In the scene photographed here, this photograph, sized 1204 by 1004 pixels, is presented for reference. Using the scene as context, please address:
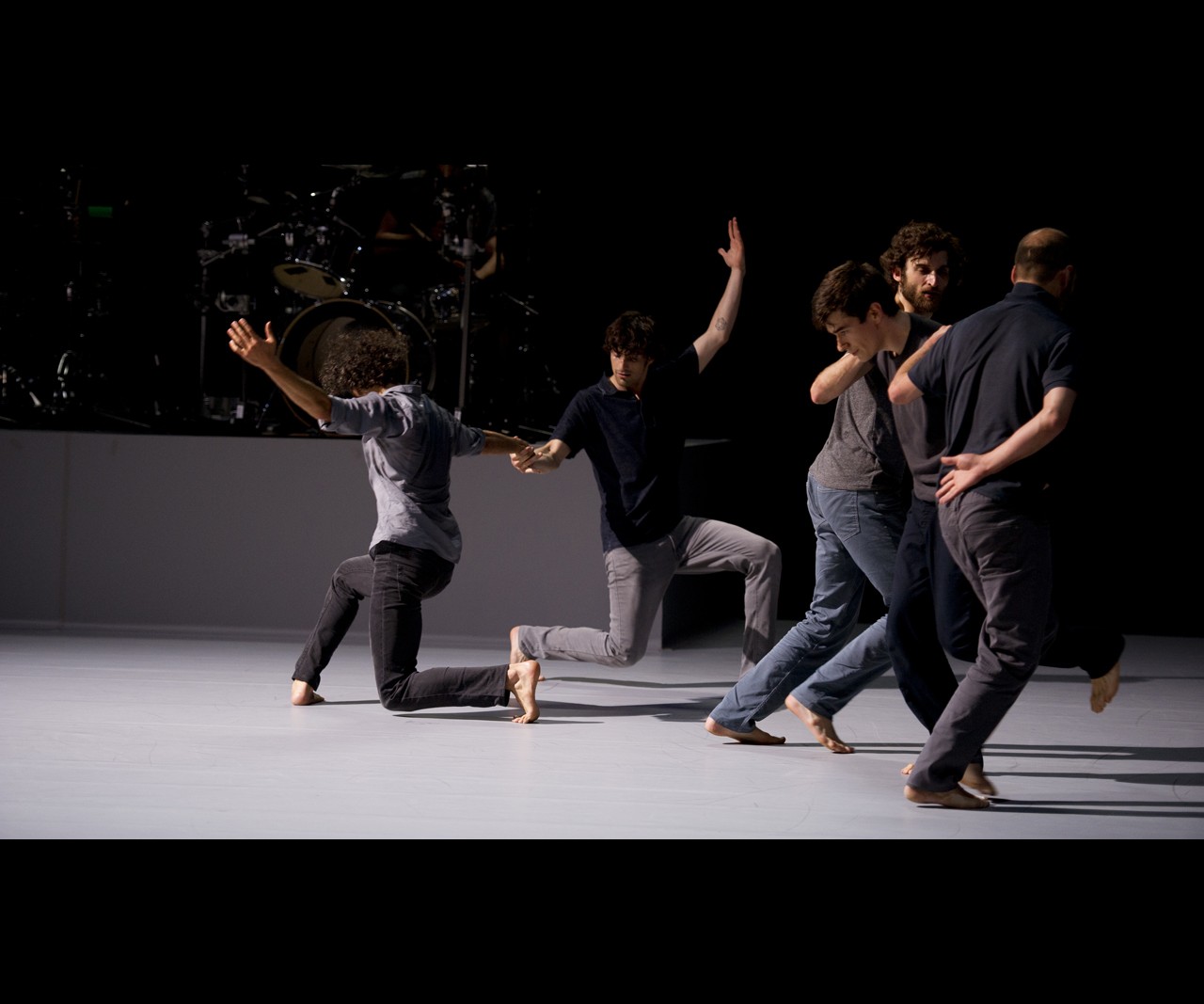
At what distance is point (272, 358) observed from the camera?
374cm

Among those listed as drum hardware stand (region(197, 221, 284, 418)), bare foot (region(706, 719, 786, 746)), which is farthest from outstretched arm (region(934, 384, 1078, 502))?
drum hardware stand (region(197, 221, 284, 418))

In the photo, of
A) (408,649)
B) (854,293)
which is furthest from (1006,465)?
(408,649)

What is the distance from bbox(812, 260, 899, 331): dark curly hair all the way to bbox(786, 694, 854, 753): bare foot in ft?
3.57

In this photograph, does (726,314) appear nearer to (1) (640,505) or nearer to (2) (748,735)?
(1) (640,505)

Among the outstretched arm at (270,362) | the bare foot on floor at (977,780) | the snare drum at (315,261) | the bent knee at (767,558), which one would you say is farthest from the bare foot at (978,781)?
the snare drum at (315,261)

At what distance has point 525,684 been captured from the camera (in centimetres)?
430

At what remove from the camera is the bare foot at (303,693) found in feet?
15.0

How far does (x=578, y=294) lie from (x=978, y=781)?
4.77 m

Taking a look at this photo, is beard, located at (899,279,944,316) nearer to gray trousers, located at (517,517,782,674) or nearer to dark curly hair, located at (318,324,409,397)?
gray trousers, located at (517,517,782,674)

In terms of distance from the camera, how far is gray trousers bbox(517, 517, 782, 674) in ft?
14.5

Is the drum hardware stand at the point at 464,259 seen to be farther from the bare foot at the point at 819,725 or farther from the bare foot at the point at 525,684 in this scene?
the bare foot at the point at 819,725

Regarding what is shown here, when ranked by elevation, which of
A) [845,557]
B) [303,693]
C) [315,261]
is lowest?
[303,693]

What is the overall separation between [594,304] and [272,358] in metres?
4.17
